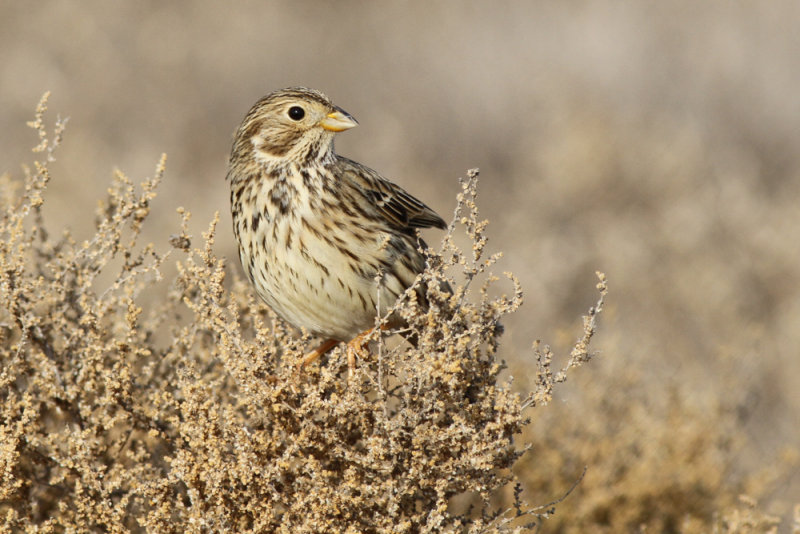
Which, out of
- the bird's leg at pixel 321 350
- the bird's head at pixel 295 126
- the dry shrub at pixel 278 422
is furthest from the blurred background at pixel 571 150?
the dry shrub at pixel 278 422

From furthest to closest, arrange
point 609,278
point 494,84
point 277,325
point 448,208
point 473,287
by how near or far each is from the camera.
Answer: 1. point 494,84
2. point 448,208
3. point 609,278
4. point 473,287
5. point 277,325

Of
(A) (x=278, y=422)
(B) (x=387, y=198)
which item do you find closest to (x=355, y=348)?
(A) (x=278, y=422)

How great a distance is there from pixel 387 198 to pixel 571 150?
608 centimetres

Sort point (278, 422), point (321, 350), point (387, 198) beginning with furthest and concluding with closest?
point (321, 350)
point (387, 198)
point (278, 422)

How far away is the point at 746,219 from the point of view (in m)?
9.13

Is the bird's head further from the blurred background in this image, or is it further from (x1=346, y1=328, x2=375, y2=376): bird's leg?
the blurred background

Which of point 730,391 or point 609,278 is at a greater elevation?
point 609,278

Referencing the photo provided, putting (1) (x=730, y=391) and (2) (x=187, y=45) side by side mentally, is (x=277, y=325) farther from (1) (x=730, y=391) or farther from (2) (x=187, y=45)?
(2) (x=187, y=45)

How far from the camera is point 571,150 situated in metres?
10.5

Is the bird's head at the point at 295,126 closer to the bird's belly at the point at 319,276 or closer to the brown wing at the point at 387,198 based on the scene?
the brown wing at the point at 387,198

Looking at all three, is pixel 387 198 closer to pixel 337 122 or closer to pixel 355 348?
pixel 337 122

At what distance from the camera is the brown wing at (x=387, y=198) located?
464cm

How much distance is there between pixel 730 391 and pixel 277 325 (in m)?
3.08

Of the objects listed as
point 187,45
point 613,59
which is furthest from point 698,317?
point 187,45
